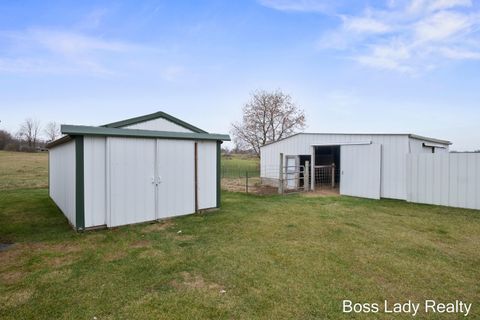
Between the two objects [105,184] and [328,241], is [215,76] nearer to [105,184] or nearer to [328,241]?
[105,184]

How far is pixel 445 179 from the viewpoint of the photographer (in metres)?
8.55

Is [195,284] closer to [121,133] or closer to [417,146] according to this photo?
[121,133]

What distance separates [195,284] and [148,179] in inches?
142

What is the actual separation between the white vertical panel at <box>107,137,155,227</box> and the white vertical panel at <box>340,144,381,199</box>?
26.9 ft

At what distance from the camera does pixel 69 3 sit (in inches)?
333

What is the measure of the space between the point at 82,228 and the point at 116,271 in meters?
2.47

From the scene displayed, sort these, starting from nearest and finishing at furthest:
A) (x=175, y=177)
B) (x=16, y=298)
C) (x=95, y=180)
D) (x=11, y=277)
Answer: (x=16, y=298) < (x=11, y=277) < (x=95, y=180) < (x=175, y=177)

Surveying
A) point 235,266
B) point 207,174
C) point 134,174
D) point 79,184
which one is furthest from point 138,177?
point 235,266

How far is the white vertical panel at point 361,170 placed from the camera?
1015 centimetres

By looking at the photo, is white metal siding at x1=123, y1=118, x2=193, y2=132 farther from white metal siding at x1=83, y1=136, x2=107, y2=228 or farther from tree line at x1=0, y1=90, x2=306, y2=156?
tree line at x1=0, y1=90, x2=306, y2=156

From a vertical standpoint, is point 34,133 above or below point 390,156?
above

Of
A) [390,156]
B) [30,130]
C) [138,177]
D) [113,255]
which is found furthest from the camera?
[30,130]

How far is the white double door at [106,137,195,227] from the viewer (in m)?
5.85

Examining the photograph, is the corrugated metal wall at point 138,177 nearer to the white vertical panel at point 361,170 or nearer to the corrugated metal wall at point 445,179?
the white vertical panel at point 361,170
